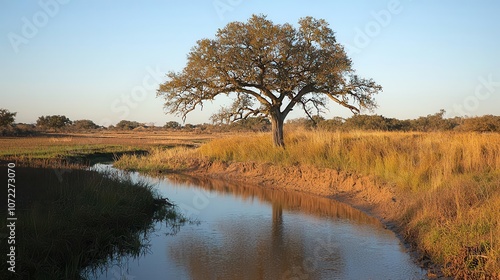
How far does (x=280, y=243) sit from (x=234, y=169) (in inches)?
496

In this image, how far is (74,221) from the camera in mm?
7984

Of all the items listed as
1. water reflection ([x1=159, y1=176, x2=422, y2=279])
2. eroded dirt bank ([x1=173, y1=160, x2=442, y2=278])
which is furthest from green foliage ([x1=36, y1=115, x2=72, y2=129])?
water reflection ([x1=159, y1=176, x2=422, y2=279])

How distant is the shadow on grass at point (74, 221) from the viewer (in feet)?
21.4

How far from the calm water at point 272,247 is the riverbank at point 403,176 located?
0.69 metres

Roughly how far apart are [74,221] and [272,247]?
13.2ft

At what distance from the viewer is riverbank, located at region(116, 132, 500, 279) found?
746 centimetres

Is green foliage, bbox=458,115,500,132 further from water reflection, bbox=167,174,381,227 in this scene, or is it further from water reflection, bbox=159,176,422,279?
water reflection, bbox=159,176,422,279

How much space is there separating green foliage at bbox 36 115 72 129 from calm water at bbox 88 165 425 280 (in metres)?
70.0

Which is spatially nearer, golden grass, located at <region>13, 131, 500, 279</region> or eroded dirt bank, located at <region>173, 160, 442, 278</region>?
golden grass, located at <region>13, 131, 500, 279</region>

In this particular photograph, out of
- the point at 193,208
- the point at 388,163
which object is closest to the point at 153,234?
the point at 193,208

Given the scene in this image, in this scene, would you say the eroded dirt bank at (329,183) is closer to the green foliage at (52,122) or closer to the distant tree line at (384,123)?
the distant tree line at (384,123)

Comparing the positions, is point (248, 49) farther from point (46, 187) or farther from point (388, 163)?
point (46, 187)

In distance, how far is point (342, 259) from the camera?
8.16m

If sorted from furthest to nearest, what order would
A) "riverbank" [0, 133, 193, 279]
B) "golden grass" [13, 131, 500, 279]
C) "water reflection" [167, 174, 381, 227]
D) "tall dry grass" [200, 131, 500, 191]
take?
"tall dry grass" [200, 131, 500, 191]
"water reflection" [167, 174, 381, 227]
"golden grass" [13, 131, 500, 279]
"riverbank" [0, 133, 193, 279]
